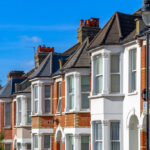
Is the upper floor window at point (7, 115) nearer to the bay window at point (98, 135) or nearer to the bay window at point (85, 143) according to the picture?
the bay window at point (85, 143)

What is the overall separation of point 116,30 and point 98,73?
7.60 feet

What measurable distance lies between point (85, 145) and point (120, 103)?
509 cm

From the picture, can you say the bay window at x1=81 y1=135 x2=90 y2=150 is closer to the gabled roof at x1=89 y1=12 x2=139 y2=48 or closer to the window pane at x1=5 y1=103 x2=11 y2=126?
the gabled roof at x1=89 y1=12 x2=139 y2=48

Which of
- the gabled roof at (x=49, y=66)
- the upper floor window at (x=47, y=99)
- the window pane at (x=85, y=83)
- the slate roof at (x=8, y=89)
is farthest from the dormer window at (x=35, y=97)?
the slate roof at (x=8, y=89)

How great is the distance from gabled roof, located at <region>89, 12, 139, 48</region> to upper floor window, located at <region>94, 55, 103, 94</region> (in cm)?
72

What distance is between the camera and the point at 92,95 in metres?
25.1

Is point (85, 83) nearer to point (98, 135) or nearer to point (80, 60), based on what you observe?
point (80, 60)

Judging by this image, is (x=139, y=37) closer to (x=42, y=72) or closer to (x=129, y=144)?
(x=129, y=144)

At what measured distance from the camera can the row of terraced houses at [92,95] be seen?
23.3 meters

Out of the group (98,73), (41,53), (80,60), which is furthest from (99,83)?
(41,53)

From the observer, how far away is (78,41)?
36.8m

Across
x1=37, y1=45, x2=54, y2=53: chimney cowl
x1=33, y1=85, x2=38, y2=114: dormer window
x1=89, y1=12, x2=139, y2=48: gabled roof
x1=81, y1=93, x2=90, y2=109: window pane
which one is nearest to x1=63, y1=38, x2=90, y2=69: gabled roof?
x1=81, y1=93, x2=90, y2=109: window pane

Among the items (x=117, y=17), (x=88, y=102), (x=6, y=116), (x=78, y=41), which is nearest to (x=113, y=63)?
(x=117, y=17)

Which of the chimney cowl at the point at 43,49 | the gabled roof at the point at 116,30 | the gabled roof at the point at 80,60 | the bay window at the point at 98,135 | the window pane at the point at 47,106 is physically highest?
the chimney cowl at the point at 43,49
